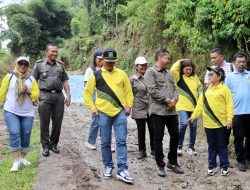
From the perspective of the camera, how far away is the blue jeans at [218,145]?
636 centimetres

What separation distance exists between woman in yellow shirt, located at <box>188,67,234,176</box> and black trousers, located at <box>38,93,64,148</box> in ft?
9.51

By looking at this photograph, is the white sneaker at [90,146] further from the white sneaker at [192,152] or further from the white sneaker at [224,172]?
the white sneaker at [224,172]

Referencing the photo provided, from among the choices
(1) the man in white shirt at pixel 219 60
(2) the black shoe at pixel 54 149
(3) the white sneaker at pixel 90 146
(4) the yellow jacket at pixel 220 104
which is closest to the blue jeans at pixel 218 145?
(4) the yellow jacket at pixel 220 104

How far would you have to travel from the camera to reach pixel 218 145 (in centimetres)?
641

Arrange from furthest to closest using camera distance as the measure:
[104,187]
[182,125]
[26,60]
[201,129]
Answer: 1. [201,129]
2. [182,125]
3. [26,60]
4. [104,187]

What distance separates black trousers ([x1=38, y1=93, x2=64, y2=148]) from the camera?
7617mm

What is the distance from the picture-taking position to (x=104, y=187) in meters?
5.74

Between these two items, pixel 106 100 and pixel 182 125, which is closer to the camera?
pixel 106 100

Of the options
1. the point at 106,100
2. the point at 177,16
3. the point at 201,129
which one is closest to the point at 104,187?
the point at 106,100

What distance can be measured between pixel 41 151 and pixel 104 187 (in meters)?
2.80

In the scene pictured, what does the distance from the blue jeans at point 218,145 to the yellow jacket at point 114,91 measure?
58.2 inches

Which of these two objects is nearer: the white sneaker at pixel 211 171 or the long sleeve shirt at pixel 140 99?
the white sneaker at pixel 211 171

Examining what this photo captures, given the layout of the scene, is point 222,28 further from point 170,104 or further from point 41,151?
point 41,151

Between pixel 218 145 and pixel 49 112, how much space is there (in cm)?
327
